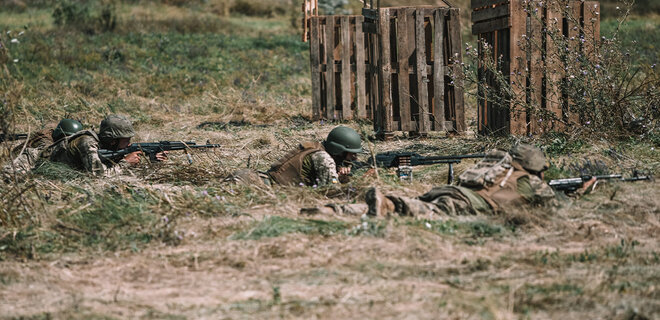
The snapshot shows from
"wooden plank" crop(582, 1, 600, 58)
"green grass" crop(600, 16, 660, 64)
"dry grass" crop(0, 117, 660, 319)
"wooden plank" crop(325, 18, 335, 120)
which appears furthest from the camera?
"green grass" crop(600, 16, 660, 64)

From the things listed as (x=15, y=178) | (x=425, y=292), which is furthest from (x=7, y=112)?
(x=425, y=292)

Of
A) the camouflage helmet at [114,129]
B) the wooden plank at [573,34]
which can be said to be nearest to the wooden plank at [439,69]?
the wooden plank at [573,34]

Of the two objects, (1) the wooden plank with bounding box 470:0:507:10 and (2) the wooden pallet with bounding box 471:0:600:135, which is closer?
(2) the wooden pallet with bounding box 471:0:600:135

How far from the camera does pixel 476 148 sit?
9.28 m

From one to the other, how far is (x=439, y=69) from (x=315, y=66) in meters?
3.58

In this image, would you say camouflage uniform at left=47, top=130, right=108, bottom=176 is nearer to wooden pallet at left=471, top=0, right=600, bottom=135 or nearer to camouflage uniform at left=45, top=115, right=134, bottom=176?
camouflage uniform at left=45, top=115, right=134, bottom=176

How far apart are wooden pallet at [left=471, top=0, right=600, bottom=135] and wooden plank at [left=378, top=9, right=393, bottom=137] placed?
176 centimetres

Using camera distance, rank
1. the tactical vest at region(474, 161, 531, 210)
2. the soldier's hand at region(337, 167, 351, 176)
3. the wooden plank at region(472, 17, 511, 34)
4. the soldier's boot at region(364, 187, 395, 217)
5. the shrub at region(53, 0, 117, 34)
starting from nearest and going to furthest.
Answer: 1. the soldier's boot at region(364, 187, 395, 217)
2. the tactical vest at region(474, 161, 531, 210)
3. the soldier's hand at region(337, 167, 351, 176)
4. the wooden plank at region(472, 17, 511, 34)
5. the shrub at region(53, 0, 117, 34)

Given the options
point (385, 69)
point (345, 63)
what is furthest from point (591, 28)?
point (345, 63)

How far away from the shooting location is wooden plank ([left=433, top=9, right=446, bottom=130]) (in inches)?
430

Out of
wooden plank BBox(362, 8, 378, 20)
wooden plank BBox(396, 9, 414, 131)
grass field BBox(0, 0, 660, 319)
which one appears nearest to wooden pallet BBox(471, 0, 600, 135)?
grass field BBox(0, 0, 660, 319)

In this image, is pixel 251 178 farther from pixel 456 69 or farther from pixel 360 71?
pixel 360 71

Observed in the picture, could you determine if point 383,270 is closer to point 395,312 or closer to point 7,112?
point 395,312

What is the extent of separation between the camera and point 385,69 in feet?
36.6
